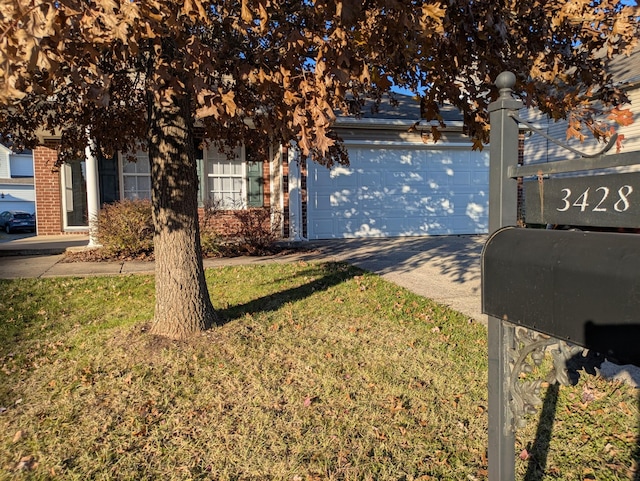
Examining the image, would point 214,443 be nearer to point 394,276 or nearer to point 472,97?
point 472,97

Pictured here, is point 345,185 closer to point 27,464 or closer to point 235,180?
point 235,180

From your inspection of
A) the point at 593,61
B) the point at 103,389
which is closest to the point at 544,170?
the point at 593,61

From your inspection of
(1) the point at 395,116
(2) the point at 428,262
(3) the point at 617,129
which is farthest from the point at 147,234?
(3) the point at 617,129

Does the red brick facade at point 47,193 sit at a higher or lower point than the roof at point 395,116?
lower

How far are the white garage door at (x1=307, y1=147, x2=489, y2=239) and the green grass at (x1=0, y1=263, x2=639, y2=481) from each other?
6.47m

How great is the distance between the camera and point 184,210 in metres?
4.54

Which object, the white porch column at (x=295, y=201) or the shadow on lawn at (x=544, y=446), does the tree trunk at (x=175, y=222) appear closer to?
the shadow on lawn at (x=544, y=446)

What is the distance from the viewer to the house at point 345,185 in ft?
37.7

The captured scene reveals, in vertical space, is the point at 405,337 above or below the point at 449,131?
below

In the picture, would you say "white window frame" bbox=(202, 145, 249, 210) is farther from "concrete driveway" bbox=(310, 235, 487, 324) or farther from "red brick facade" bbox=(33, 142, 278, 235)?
"concrete driveway" bbox=(310, 235, 487, 324)

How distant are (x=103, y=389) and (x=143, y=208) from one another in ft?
19.9

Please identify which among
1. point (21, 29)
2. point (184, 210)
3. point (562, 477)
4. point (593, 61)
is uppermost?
point (593, 61)

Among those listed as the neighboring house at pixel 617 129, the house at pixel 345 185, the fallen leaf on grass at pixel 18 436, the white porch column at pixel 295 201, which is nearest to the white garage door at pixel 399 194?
the house at pixel 345 185

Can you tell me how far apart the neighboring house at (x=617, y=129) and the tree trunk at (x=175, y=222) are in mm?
8402
